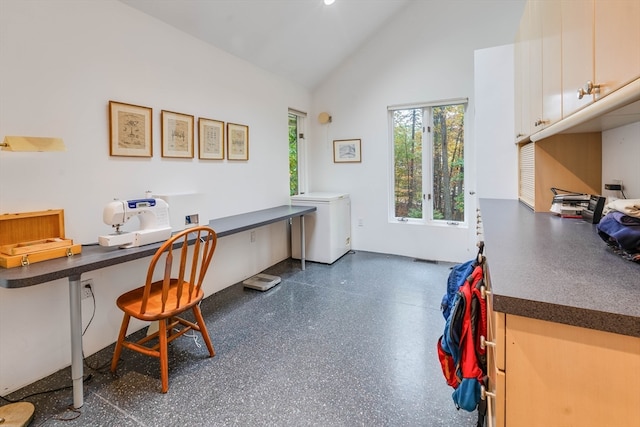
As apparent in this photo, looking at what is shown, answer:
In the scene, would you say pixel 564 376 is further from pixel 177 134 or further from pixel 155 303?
pixel 177 134

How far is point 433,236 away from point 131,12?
396cm

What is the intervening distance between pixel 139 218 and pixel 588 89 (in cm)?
238

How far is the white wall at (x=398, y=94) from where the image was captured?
3795mm

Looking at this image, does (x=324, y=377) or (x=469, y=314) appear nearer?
(x=469, y=314)

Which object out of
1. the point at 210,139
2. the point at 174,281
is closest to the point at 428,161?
the point at 210,139

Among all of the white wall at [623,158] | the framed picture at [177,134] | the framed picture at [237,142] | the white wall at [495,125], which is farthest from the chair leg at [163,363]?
the white wall at [495,125]

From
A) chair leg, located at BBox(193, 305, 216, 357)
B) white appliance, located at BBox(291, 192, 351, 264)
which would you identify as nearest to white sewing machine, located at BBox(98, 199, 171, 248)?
chair leg, located at BBox(193, 305, 216, 357)

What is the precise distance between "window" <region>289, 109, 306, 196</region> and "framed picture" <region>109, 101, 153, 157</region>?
88.1 inches

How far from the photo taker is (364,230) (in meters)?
4.68

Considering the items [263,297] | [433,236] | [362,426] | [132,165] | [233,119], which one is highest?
[233,119]

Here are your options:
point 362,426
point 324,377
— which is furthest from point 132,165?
point 362,426

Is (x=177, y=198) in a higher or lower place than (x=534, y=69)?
lower

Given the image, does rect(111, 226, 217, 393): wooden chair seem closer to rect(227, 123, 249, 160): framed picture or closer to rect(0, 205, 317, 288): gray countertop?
rect(0, 205, 317, 288): gray countertop

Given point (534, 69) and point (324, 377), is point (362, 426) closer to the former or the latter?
point (324, 377)
